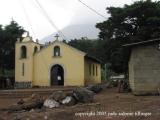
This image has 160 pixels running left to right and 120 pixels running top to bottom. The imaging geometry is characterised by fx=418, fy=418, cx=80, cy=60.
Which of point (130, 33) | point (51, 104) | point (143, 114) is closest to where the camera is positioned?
point (143, 114)

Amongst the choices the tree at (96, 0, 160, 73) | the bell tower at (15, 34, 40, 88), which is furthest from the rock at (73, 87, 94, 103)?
the bell tower at (15, 34, 40, 88)

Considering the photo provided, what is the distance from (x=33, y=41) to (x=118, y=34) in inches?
426

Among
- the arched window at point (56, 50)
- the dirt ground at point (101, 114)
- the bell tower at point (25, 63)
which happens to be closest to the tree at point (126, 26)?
the arched window at point (56, 50)

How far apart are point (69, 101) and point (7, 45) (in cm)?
3399

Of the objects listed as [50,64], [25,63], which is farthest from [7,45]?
[50,64]

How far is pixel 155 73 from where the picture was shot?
2681 cm

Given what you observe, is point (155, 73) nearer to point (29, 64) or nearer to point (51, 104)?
point (51, 104)

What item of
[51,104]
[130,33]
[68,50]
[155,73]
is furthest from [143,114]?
[68,50]

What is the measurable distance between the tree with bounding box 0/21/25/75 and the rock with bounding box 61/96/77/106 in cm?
3314

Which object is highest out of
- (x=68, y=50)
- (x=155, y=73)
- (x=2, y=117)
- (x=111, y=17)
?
(x=111, y=17)

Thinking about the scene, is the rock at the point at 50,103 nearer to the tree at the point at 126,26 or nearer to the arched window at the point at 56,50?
the tree at the point at 126,26

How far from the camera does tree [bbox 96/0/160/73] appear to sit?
40.4m

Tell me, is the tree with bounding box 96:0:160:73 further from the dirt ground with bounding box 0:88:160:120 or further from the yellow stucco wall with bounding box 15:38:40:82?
the dirt ground with bounding box 0:88:160:120

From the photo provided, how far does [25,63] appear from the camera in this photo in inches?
1905
